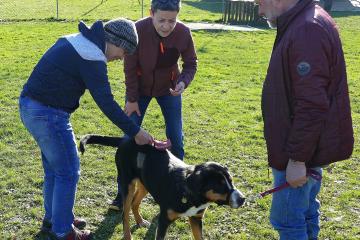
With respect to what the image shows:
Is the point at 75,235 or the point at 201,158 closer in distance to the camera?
the point at 75,235

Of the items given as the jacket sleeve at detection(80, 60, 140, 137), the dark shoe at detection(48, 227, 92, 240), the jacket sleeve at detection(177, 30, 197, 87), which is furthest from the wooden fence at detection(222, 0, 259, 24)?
the jacket sleeve at detection(80, 60, 140, 137)

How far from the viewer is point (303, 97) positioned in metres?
2.72

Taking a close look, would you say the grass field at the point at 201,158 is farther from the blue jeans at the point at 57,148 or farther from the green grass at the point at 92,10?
the green grass at the point at 92,10

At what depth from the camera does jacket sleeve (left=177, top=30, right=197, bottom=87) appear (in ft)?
15.6

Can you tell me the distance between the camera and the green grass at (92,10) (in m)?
20.4

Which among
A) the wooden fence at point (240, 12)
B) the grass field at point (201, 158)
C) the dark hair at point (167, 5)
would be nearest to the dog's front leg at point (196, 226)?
the grass field at point (201, 158)

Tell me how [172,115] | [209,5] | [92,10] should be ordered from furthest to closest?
[209,5] → [92,10] → [172,115]

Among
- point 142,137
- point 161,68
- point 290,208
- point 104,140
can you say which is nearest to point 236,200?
point 290,208

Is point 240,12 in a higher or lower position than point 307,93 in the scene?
lower

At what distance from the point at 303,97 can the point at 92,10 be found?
69.1 feet

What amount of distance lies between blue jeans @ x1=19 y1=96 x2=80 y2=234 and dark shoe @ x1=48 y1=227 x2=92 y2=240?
0.19 ft

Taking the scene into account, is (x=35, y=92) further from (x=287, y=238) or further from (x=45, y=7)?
(x=45, y=7)

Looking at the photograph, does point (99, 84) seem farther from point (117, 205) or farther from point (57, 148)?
point (117, 205)

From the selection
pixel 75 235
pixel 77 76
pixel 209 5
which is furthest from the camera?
pixel 209 5
